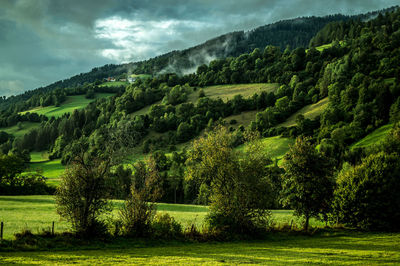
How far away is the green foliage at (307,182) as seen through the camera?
122 ft

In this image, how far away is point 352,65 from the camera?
6137 inches

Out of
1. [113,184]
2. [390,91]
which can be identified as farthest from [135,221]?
[390,91]

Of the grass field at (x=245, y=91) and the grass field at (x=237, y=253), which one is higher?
the grass field at (x=245, y=91)

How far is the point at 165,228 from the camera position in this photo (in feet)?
101

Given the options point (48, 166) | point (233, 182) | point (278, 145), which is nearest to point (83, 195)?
point (233, 182)

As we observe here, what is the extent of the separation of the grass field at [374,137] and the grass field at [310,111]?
32630mm

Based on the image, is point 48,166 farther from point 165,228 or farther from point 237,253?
point 237,253

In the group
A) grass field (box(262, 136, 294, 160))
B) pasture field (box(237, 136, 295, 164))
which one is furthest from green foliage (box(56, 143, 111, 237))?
grass field (box(262, 136, 294, 160))

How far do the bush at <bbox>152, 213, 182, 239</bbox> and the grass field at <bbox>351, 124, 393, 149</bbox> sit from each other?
81931mm

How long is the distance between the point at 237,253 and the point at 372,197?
22168 mm

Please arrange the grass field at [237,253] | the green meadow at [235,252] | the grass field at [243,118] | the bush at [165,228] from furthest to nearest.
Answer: the grass field at [243,118] < the bush at [165,228] < the green meadow at [235,252] < the grass field at [237,253]

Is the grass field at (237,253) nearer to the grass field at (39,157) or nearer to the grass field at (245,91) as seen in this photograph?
the grass field at (39,157)

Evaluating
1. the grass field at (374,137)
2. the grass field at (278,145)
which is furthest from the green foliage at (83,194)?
the grass field at (374,137)

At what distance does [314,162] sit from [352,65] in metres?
139
